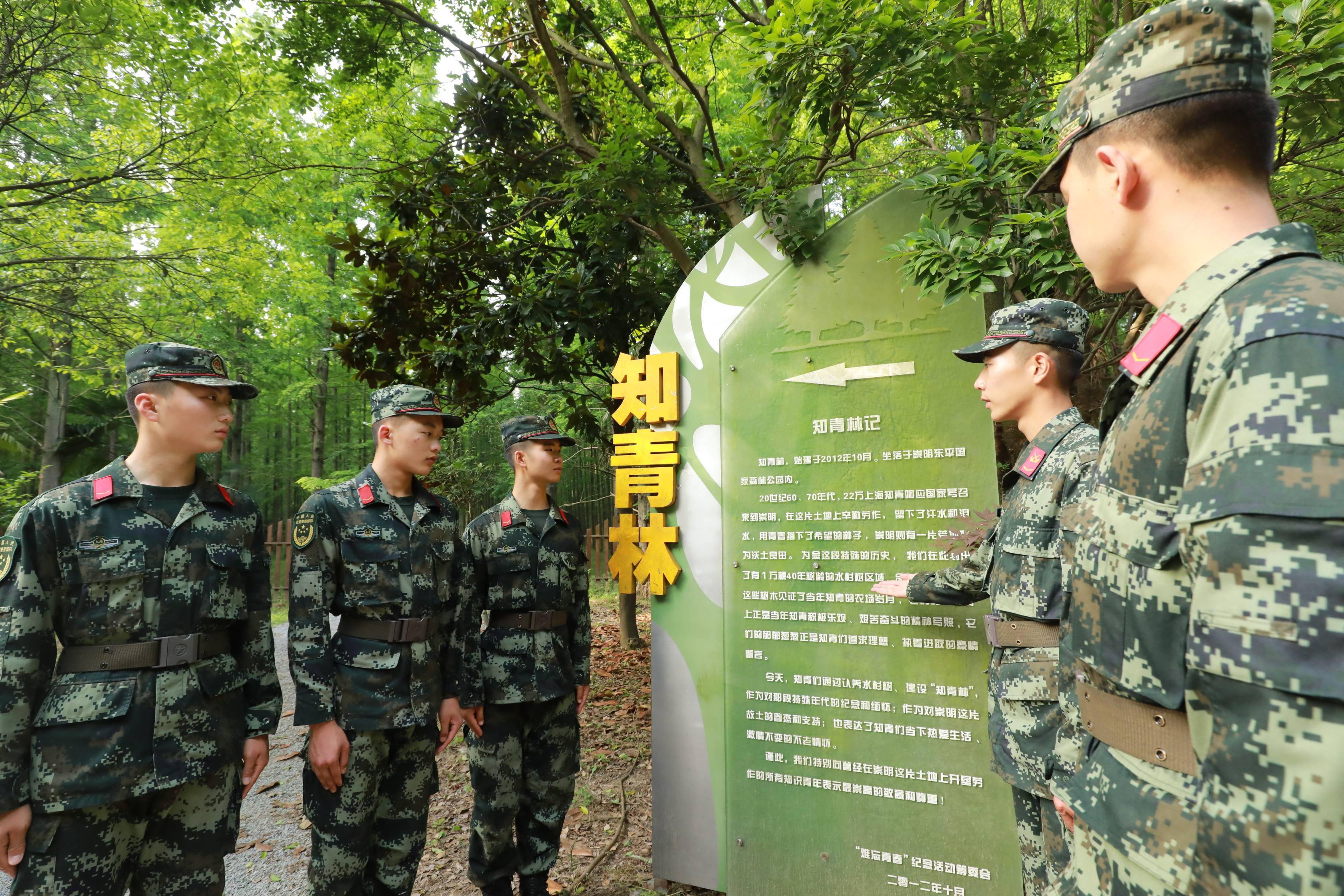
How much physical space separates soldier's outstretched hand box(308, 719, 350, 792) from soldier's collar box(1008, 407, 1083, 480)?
2717 mm

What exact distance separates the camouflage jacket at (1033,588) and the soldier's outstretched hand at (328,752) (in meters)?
2.43

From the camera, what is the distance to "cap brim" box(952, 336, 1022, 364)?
2350 millimetres

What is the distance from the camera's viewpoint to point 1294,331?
76 cm

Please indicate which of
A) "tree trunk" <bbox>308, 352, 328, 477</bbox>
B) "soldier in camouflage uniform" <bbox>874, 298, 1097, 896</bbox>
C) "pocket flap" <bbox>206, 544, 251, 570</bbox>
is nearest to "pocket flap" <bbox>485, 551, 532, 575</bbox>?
"pocket flap" <bbox>206, 544, 251, 570</bbox>

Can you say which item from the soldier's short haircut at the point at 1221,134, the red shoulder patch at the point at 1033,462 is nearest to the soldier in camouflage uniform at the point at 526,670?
the red shoulder patch at the point at 1033,462

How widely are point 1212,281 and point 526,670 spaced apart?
3.03 metres

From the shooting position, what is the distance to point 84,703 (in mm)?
2004

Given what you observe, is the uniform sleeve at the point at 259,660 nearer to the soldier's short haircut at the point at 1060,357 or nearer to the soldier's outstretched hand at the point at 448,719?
the soldier's outstretched hand at the point at 448,719

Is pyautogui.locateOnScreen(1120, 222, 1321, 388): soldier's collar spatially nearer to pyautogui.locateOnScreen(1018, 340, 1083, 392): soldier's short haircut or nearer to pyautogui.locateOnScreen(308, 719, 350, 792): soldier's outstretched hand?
pyautogui.locateOnScreen(1018, 340, 1083, 392): soldier's short haircut

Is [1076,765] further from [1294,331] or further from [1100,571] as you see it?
[1294,331]

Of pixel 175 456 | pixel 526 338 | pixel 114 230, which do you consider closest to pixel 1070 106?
pixel 175 456

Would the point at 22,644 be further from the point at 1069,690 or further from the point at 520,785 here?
the point at 1069,690

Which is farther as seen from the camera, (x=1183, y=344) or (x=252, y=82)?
(x=252, y=82)

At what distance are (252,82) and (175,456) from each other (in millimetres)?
6152
